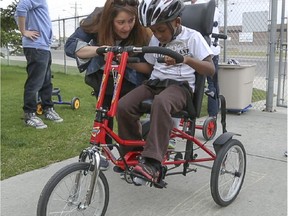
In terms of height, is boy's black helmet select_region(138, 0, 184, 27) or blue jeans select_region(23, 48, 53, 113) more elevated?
boy's black helmet select_region(138, 0, 184, 27)

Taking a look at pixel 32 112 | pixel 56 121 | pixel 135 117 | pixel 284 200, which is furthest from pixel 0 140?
pixel 284 200

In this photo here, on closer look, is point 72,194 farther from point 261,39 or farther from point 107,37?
point 261,39

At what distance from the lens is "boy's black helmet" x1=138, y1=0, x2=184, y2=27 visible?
2592 millimetres

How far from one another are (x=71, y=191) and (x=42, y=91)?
370 centimetres

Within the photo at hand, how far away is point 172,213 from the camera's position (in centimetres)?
282

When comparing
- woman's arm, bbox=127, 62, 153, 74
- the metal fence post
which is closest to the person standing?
woman's arm, bbox=127, 62, 153, 74

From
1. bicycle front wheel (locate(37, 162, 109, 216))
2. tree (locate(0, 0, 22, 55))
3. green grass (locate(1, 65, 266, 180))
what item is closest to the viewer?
bicycle front wheel (locate(37, 162, 109, 216))

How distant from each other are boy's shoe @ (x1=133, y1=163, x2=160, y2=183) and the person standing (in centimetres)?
286

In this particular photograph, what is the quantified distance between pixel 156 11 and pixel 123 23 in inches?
16.9

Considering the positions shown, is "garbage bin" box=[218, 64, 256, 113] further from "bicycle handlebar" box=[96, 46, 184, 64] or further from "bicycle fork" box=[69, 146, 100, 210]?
"bicycle fork" box=[69, 146, 100, 210]

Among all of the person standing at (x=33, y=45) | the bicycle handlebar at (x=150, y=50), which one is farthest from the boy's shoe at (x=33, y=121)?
the bicycle handlebar at (x=150, y=50)

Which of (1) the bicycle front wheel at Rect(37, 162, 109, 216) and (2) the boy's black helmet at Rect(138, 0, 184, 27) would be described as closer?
(1) the bicycle front wheel at Rect(37, 162, 109, 216)

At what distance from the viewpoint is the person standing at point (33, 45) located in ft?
16.4

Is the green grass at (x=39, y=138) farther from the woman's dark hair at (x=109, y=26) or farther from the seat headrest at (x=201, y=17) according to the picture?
the seat headrest at (x=201, y=17)
